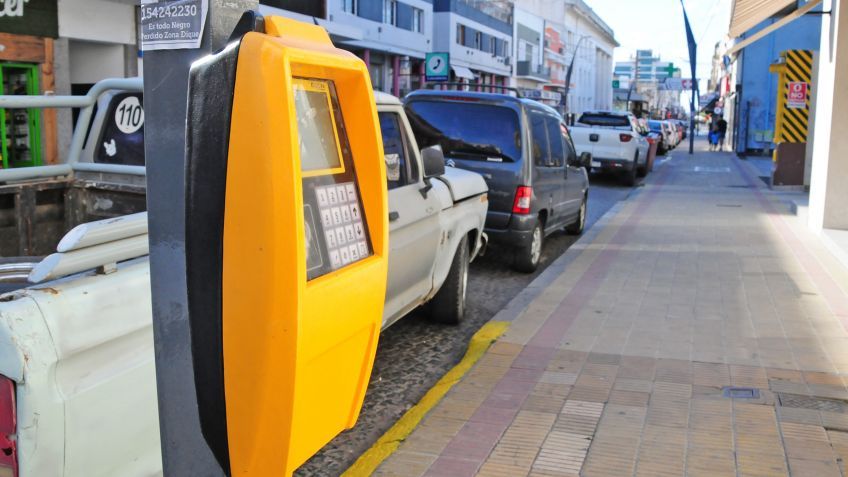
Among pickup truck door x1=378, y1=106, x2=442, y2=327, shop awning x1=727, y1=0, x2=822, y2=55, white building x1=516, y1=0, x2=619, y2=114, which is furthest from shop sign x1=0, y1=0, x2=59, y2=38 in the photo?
white building x1=516, y1=0, x2=619, y2=114

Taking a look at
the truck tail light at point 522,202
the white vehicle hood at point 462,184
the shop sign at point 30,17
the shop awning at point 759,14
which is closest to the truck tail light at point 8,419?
the white vehicle hood at point 462,184

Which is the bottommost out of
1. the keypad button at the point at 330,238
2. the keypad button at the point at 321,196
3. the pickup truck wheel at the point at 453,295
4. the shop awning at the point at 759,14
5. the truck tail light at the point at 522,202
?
the pickup truck wheel at the point at 453,295

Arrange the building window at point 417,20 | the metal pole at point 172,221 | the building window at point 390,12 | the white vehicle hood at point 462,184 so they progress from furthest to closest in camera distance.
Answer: the building window at point 417,20, the building window at point 390,12, the white vehicle hood at point 462,184, the metal pole at point 172,221

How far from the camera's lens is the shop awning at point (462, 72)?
47.1 meters

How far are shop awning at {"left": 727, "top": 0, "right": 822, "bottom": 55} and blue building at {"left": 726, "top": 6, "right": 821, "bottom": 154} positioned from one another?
2119 centimetres

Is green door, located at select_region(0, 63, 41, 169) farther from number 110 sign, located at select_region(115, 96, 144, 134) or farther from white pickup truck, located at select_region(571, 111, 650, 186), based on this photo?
number 110 sign, located at select_region(115, 96, 144, 134)

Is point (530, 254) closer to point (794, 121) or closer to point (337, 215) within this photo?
point (337, 215)

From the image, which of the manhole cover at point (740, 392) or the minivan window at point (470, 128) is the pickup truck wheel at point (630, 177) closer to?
the minivan window at point (470, 128)

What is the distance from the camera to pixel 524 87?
6550 cm

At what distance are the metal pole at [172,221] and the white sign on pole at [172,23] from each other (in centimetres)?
2

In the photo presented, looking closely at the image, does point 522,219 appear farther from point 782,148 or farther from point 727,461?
point 782,148

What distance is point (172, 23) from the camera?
2123 mm

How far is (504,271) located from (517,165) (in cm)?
137

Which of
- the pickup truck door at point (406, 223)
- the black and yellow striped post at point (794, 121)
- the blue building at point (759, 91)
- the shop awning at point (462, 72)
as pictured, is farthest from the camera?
the shop awning at point (462, 72)
